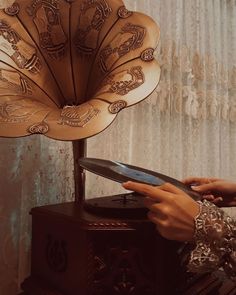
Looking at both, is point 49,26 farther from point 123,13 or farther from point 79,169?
point 79,169

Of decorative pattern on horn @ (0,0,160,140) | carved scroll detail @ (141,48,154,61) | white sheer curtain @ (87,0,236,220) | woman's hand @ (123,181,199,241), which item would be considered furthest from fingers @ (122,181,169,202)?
white sheer curtain @ (87,0,236,220)

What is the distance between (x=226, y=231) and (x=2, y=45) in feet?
2.24

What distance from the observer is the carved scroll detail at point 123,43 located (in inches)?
36.1

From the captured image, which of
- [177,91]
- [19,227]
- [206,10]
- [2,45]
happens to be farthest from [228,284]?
[206,10]

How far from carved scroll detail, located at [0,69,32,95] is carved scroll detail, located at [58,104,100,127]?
0.13 metres

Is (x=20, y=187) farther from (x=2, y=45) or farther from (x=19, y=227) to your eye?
(x=2, y=45)

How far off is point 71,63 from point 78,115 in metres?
0.28

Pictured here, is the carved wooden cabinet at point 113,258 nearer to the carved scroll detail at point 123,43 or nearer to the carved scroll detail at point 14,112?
the carved scroll detail at point 14,112

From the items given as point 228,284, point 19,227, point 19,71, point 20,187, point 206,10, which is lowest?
point 228,284

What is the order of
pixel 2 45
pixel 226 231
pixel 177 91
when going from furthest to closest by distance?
pixel 177 91 < pixel 2 45 < pixel 226 231

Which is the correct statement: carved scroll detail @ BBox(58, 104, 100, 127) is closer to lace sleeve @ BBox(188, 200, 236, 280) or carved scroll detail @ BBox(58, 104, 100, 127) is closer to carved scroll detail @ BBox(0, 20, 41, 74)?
carved scroll detail @ BBox(0, 20, 41, 74)

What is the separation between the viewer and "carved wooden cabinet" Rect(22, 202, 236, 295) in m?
→ 0.69

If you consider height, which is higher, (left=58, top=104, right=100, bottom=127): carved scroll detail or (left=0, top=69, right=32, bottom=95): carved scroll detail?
(left=0, top=69, right=32, bottom=95): carved scroll detail

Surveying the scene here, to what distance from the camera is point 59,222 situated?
762 mm
